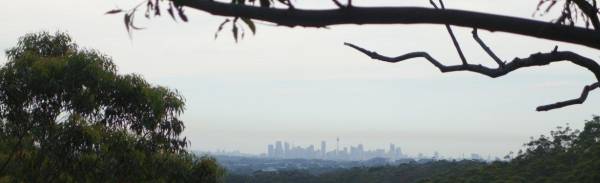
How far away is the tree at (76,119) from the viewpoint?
7.01 m

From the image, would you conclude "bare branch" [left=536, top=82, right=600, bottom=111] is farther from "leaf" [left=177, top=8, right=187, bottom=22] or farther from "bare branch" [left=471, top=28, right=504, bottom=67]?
"leaf" [left=177, top=8, right=187, bottom=22]

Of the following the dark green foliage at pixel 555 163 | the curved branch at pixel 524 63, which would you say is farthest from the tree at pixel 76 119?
the dark green foliage at pixel 555 163

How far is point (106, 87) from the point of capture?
24.6ft

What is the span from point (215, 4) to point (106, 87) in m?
6.53

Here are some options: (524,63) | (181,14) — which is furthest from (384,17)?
(524,63)

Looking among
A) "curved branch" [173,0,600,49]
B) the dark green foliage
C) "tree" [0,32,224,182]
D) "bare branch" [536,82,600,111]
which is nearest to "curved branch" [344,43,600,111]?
"bare branch" [536,82,600,111]

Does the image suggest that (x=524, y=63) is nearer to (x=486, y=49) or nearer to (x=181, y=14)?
(x=486, y=49)

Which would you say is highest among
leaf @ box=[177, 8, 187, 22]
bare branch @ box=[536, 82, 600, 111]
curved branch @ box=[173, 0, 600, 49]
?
leaf @ box=[177, 8, 187, 22]

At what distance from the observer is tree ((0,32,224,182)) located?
7008mm

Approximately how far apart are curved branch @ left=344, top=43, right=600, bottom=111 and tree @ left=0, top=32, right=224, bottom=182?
5.60 meters

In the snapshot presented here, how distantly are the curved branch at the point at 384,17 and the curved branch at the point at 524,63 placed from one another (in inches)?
15.5

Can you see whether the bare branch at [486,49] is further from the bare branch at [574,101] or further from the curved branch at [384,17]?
the curved branch at [384,17]

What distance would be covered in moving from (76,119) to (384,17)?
617cm

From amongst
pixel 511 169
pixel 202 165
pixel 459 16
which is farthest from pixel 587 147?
pixel 459 16
